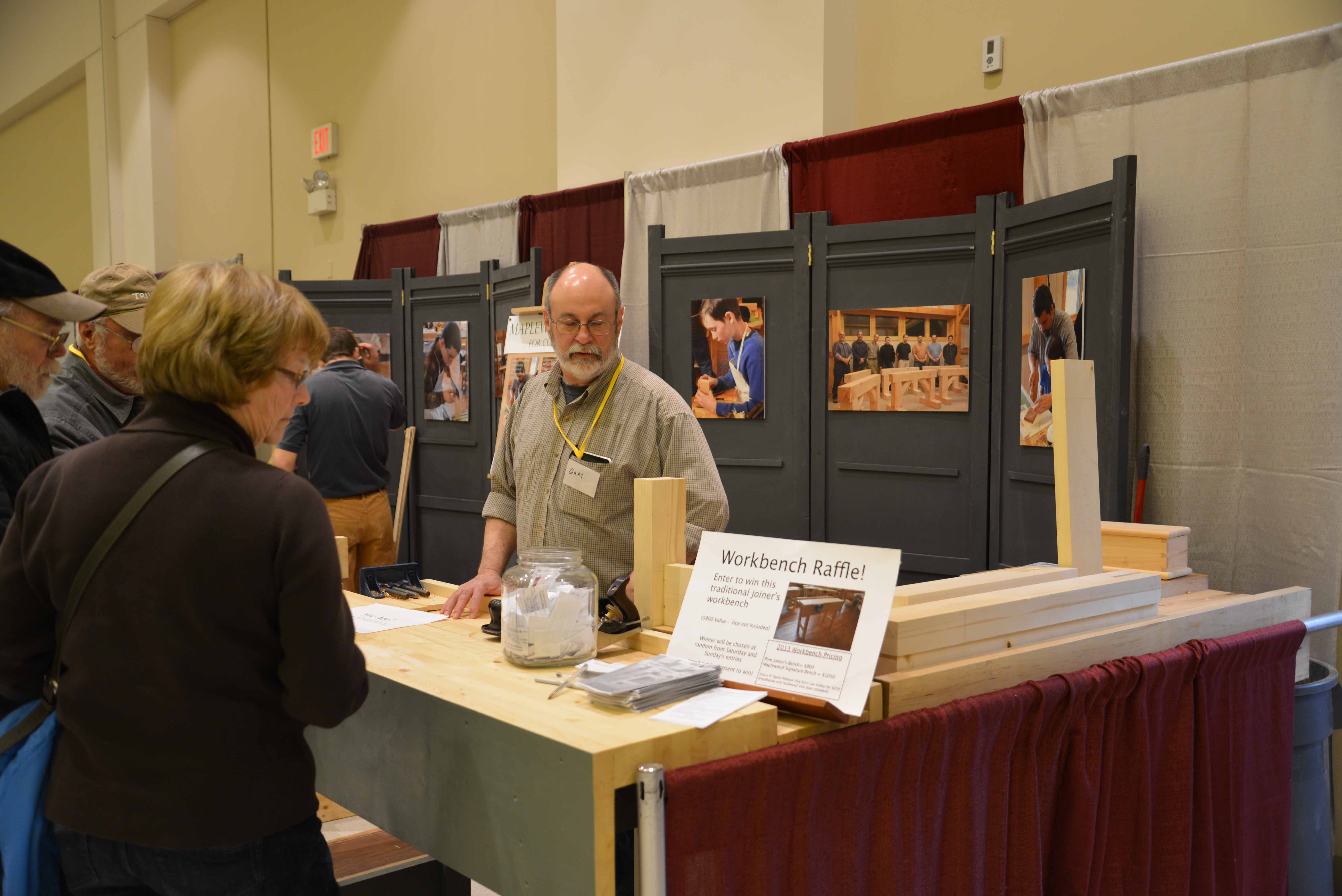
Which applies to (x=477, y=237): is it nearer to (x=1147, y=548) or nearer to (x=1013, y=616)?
(x=1147, y=548)

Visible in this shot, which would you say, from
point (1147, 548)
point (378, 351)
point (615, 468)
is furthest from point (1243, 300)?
point (378, 351)

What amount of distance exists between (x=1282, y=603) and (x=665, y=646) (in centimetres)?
145

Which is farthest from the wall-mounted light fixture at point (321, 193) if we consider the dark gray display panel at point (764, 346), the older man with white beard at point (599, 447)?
the older man with white beard at point (599, 447)

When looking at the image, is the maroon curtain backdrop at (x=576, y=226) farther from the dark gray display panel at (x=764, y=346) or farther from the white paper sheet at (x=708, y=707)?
the white paper sheet at (x=708, y=707)

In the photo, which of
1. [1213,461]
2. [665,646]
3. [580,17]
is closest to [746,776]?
[665,646]

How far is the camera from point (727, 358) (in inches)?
188

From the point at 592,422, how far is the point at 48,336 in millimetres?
1207

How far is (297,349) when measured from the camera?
4.12 ft

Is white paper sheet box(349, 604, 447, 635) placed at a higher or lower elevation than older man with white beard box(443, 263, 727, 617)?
lower

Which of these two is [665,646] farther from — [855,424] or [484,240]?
[484,240]

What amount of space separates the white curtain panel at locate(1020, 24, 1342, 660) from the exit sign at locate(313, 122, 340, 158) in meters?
6.07

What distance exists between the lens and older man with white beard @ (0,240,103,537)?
5.40 ft

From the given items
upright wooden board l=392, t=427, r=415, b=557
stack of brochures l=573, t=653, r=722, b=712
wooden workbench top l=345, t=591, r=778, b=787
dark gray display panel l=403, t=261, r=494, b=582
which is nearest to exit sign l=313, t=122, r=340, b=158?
dark gray display panel l=403, t=261, r=494, b=582

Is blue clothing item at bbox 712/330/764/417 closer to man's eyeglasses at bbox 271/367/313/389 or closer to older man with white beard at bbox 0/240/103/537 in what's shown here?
older man with white beard at bbox 0/240/103/537
